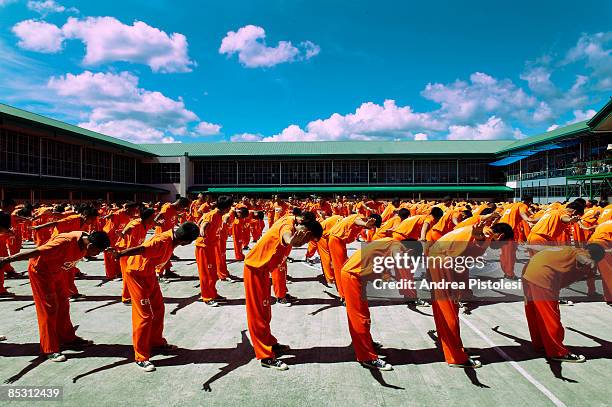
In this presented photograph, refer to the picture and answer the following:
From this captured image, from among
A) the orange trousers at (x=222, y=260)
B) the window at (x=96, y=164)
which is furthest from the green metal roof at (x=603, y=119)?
the window at (x=96, y=164)

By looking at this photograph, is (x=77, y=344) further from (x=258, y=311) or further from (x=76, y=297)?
(x=76, y=297)

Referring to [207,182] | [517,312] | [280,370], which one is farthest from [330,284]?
[207,182]

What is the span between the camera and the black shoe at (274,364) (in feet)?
15.9

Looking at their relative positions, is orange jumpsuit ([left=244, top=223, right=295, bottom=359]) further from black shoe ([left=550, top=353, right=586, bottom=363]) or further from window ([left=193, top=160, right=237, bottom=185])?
window ([left=193, top=160, right=237, bottom=185])

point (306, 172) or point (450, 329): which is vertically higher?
point (306, 172)

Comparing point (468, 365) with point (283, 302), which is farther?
point (283, 302)

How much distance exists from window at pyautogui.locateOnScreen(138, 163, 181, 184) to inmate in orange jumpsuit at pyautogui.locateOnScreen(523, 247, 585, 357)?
4511 centimetres

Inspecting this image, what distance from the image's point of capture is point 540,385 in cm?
439

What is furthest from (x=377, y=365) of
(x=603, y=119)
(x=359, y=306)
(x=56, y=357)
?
(x=603, y=119)

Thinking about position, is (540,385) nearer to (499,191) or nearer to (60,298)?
(60,298)

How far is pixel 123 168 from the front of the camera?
42.3m

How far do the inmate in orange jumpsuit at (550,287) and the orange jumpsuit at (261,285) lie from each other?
3.24 m

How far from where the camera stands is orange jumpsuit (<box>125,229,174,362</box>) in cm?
485

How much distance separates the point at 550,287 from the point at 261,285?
367cm
